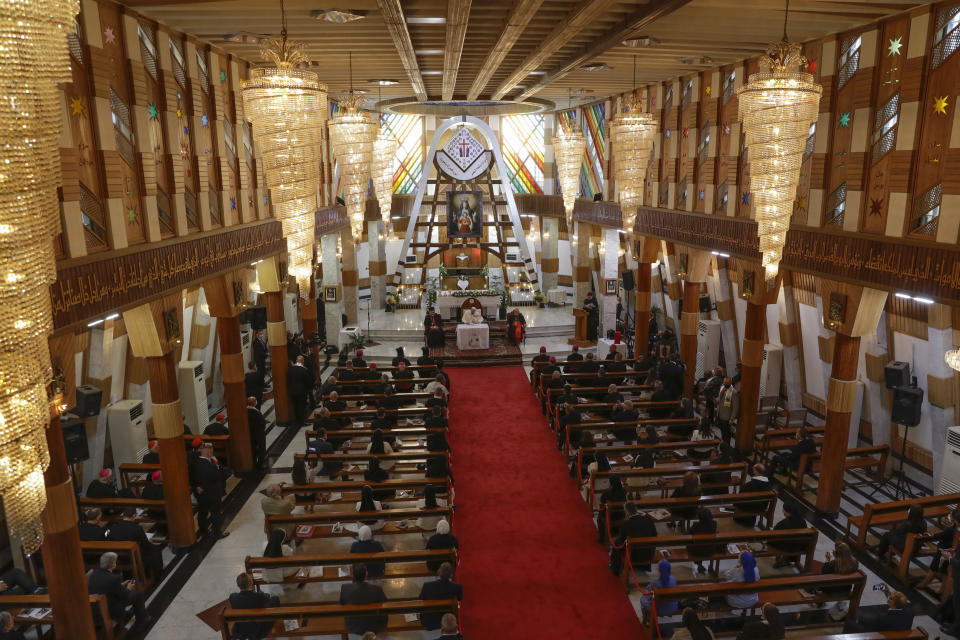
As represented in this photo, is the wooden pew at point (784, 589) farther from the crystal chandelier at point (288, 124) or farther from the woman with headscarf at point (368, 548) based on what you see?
the crystal chandelier at point (288, 124)

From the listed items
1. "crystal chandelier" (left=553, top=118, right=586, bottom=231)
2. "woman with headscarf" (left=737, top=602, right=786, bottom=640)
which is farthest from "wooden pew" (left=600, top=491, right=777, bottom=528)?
"crystal chandelier" (left=553, top=118, right=586, bottom=231)

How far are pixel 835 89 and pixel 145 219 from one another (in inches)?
371

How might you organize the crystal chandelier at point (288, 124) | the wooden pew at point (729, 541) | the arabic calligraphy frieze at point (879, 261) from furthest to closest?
the wooden pew at point (729, 541) < the arabic calligraphy frieze at point (879, 261) < the crystal chandelier at point (288, 124)

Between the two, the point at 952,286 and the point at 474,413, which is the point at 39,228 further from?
the point at 474,413

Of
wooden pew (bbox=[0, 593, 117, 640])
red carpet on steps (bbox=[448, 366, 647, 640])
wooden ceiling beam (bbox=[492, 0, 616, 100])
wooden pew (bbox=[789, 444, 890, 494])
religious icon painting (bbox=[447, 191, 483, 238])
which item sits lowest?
red carpet on steps (bbox=[448, 366, 647, 640])

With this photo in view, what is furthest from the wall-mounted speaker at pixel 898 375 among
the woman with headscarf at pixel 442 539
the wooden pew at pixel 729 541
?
the woman with headscarf at pixel 442 539

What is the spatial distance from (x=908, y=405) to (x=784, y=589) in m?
4.43

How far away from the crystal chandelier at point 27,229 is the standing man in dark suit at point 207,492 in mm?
6545

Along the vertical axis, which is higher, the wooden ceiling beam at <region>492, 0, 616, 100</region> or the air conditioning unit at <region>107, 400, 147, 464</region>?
the wooden ceiling beam at <region>492, 0, 616, 100</region>

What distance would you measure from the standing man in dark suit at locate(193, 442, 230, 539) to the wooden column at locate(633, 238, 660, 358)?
1073cm

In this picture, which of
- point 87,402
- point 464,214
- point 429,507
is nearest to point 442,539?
point 429,507

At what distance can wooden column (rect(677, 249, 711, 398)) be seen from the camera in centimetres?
1352

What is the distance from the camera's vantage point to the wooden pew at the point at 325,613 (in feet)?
21.4

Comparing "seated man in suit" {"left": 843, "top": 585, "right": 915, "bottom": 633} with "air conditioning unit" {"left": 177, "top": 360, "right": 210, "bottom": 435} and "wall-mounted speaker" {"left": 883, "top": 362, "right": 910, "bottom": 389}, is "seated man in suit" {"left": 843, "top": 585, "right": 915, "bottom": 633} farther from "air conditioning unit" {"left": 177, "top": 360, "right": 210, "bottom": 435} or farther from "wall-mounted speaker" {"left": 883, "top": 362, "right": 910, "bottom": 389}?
"air conditioning unit" {"left": 177, "top": 360, "right": 210, "bottom": 435}
